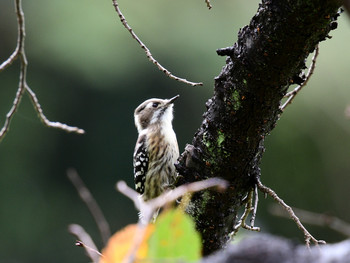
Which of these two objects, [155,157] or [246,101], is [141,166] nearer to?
[155,157]

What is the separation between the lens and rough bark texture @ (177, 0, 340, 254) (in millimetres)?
2549

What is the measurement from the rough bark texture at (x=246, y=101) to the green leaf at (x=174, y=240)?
1532mm

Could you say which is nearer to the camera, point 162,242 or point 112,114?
point 162,242

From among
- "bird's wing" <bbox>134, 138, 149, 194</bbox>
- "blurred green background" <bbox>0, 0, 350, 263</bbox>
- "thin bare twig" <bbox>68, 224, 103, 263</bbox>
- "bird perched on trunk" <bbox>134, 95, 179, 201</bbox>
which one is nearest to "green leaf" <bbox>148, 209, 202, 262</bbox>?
"thin bare twig" <bbox>68, 224, 103, 263</bbox>

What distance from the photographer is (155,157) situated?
5590 mm

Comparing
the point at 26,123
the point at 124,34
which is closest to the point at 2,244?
the point at 26,123

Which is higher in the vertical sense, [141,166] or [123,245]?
[123,245]

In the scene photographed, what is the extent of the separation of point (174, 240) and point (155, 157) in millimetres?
4407

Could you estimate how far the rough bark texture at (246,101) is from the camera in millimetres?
2549

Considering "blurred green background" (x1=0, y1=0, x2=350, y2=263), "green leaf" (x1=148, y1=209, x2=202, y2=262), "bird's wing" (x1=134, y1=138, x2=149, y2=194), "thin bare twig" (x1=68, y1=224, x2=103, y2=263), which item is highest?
"green leaf" (x1=148, y1=209, x2=202, y2=262)

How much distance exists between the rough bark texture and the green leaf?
153cm

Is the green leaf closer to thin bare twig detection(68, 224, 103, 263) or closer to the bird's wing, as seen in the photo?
thin bare twig detection(68, 224, 103, 263)

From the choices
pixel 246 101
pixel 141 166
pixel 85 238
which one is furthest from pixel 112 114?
pixel 85 238

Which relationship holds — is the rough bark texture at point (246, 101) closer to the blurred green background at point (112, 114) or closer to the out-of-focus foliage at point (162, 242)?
the out-of-focus foliage at point (162, 242)
